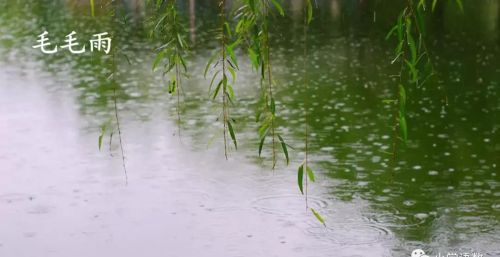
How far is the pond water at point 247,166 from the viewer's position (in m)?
6.39

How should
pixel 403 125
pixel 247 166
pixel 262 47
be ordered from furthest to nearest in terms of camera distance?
pixel 247 166, pixel 262 47, pixel 403 125

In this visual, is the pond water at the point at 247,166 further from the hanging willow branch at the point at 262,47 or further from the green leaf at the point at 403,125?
the green leaf at the point at 403,125

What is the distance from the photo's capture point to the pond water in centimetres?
639

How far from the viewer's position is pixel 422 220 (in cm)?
666

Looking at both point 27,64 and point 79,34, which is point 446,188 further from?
point 79,34

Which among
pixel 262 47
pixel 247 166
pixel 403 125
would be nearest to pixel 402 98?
pixel 403 125

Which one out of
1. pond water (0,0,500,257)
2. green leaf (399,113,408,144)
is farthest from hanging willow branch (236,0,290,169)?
pond water (0,0,500,257)

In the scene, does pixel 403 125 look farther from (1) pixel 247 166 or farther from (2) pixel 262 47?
(1) pixel 247 166

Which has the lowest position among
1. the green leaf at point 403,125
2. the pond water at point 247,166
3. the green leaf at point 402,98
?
the pond water at point 247,166

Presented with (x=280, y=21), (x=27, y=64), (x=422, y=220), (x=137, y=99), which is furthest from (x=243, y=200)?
(x=280, y=21)

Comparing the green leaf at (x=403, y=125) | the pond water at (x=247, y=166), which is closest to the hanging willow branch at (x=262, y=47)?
the green leaf at (x=403, y=125)

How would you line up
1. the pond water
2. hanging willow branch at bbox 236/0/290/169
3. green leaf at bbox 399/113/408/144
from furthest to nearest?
the pond water
hanging willow branch at bbox 236/0/290/169
green leaf at bbox 399/113/408/144

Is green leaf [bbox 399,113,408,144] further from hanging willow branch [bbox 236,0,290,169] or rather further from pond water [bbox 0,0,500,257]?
pond water [bbox 0,0,500,257]

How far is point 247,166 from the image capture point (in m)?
8.25
